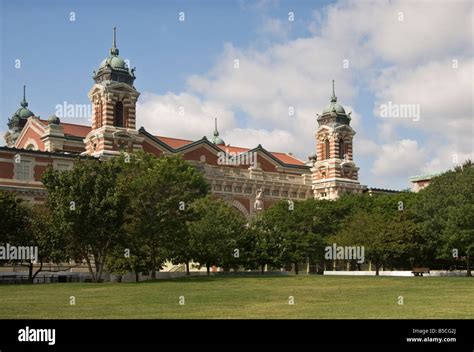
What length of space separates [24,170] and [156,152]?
16.9m

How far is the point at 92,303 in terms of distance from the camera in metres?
25.7

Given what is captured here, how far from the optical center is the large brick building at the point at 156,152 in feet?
222

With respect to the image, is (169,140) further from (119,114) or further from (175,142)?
(119,114)

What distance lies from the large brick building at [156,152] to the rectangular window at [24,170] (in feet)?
0.28

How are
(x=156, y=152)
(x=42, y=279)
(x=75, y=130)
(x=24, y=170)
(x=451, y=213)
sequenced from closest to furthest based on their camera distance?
(x=42, y=279) < (x=451, y=213) < (x=24, y=170) < (x=156, y=152) < (x=75, y=130)

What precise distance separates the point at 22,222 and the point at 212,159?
3820 centimetres

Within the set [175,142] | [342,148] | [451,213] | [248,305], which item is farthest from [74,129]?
[248,305]

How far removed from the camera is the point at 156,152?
3125 inches

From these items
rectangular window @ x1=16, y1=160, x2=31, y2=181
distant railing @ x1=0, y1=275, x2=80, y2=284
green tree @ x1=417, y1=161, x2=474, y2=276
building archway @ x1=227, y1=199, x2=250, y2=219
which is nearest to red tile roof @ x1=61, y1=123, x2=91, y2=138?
rectangular window @ x1=16, y1=160, x2=31, y2=181

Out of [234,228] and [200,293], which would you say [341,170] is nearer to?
[234,228]

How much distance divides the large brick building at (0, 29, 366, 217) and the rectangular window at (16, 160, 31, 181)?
0.09 m

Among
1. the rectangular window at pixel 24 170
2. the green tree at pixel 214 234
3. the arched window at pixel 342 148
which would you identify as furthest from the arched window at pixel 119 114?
the arched window at pixel 342 148

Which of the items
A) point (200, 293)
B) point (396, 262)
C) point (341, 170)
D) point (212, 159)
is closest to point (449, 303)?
point (200, 293)

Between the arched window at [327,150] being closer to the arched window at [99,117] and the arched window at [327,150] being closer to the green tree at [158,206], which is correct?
the arched window at [99,117]
